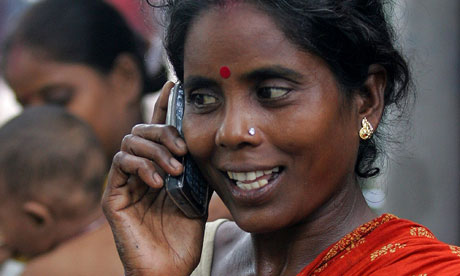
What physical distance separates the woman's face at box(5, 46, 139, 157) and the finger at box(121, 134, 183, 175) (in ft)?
5.93

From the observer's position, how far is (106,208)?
2.80 metres

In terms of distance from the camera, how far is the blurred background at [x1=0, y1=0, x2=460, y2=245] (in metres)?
4.55

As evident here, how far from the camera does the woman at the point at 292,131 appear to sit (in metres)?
2.33

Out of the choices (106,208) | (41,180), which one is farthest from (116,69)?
(106,208)

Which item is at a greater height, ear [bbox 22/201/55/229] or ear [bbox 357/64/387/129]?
ear [bbox 357/64/387/129]

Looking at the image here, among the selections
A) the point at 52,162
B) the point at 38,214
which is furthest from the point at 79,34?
the point at 38,214

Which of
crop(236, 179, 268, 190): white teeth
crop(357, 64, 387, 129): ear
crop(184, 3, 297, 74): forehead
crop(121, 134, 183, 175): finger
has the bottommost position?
crop(121, 134, 183, 175): finger

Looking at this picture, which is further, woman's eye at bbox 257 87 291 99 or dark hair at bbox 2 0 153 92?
dark hair at bbox 2 0 153 92

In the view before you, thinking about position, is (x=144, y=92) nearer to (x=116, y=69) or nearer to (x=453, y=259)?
(x=116, y=69)

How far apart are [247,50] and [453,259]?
0.80 meters

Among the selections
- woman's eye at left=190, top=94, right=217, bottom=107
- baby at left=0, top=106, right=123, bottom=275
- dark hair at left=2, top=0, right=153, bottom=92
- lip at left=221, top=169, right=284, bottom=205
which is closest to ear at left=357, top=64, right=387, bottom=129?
lip at left=221, top=169, right=284, bottom=205

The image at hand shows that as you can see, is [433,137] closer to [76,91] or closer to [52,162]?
[76,91]

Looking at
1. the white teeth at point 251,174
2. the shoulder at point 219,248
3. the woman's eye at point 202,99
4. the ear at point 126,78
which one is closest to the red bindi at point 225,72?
the woman's eye at point 202,99

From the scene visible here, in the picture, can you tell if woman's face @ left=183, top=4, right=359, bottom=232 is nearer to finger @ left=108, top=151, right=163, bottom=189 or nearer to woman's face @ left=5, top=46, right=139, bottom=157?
finger @ left=108, top=151, right=163, bottom=189
